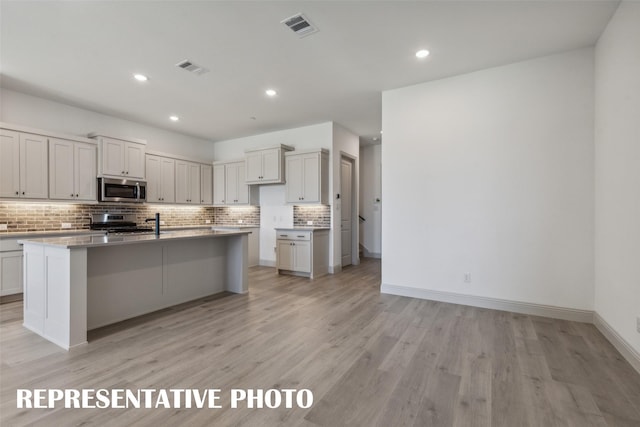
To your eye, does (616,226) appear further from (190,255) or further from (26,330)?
(26,330)

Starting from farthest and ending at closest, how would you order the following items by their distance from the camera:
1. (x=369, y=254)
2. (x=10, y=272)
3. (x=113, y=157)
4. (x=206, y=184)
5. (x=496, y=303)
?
(x=369, y=254)
(x=206, y=184)
(x=113, y=157)
(x=10, y=272)
(x=496, y=303)

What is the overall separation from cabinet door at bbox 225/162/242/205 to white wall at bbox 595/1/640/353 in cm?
610

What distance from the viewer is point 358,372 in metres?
2.15

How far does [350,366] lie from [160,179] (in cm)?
554

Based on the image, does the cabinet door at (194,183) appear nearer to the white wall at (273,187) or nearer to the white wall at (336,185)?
the white wall at (273,187)

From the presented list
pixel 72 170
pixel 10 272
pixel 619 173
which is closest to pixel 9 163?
pixel 72 170

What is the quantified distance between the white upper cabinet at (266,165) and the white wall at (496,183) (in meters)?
2.42

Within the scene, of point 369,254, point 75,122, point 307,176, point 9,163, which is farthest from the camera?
point 369,254

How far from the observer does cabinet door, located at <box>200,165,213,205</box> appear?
6887 mm

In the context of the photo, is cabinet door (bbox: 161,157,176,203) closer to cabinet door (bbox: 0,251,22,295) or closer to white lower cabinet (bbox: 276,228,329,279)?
cabinet door (bbox: 0,251,22,295)

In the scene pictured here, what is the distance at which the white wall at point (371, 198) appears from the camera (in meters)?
7.91

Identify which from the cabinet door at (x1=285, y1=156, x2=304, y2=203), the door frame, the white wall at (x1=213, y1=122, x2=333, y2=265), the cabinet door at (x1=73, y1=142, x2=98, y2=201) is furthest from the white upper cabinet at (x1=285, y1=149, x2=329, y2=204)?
the cabinet door at (x1=73, y1=142, x2=98, y2=201)

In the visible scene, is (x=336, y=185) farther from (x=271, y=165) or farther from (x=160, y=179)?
(x=160, y=179)

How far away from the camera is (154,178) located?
5.91 metres
